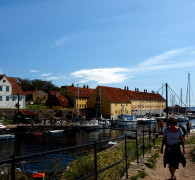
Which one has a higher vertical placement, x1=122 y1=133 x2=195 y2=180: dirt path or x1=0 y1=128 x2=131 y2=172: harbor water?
x1=122 y1=133 x2=195 y2=180: dirt path

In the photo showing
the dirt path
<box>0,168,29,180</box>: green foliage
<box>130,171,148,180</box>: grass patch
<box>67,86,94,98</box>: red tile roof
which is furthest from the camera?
<box>67,86,94,98</box>: red tile roof

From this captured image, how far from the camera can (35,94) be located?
329 feet

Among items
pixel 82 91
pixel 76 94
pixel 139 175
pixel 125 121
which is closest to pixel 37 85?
pixel 82 91

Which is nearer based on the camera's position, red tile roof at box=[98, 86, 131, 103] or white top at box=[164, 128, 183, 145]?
white top at box=[164, 128, 183, 145]

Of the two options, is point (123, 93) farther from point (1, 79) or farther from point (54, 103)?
point (1, 79)

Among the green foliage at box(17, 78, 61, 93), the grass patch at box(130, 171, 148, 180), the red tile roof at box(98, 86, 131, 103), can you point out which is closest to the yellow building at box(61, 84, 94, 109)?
A: the red tile roof at box(98, 86, 131, 103)

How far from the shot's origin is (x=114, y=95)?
84.7 metres

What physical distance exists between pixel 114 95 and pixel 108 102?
654cm

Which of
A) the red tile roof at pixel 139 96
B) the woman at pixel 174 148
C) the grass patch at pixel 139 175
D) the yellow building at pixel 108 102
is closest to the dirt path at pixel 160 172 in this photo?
the grass patch at pixel 139 175

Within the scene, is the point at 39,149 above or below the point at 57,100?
below

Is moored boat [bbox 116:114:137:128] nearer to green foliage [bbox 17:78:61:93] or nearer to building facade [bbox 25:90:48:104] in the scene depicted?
building facade [bbox 25:90:48:104]

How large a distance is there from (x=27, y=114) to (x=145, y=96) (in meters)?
63.5

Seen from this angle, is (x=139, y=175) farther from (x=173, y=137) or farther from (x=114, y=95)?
(x=114, y=95)

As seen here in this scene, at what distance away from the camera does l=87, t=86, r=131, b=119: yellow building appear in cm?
7894
